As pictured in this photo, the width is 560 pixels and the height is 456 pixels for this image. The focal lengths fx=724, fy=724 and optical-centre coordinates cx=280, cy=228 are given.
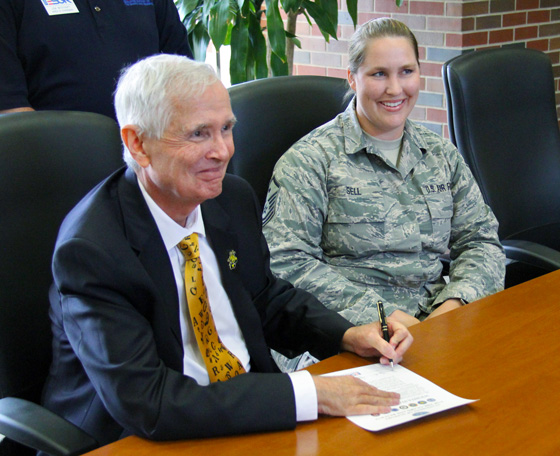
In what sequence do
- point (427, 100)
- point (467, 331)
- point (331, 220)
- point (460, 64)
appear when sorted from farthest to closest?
point (427, 100) → point (460, 64) → point (331, 220) → point (467, 331)

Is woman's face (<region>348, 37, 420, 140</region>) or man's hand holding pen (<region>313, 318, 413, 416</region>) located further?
woman's face (<region>348, 37, 420, 140</region>)

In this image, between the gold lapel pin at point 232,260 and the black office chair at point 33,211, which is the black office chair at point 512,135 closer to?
the gold lapel pin at point 232,260

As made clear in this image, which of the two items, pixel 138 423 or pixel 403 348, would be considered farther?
pixel 403 348

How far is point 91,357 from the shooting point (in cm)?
118

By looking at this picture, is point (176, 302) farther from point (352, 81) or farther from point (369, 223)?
point (352, 81)

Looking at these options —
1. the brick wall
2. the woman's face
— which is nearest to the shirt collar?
the woman's face

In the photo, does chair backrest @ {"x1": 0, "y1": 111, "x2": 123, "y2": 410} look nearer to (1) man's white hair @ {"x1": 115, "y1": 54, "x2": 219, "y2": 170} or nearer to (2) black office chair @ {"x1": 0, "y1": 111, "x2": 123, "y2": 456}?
(2) black office chair @ {"x1": 0, "y1": 111, "x2": 123, "y2": 456}

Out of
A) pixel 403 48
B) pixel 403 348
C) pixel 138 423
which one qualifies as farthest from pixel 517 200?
pixel 138 423

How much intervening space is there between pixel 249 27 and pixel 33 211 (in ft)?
6.25

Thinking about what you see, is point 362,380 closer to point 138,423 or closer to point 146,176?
point 138,423

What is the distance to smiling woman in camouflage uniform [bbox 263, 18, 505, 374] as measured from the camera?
1807 mm

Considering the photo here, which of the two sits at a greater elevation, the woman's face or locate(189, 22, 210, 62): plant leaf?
the woman's face

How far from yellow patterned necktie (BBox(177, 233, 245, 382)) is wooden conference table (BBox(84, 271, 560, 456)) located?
19cm

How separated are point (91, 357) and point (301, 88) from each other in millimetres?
1091
